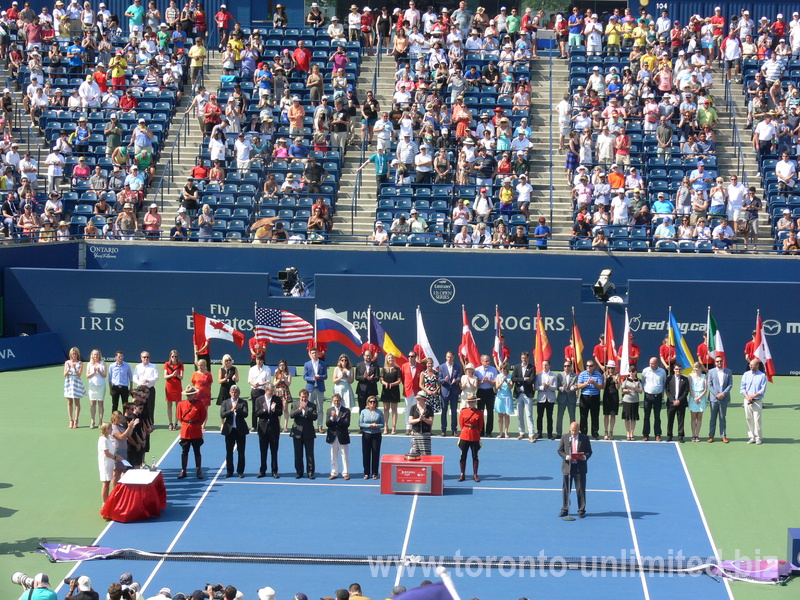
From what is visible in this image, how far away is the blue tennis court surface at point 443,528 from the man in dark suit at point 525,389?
0.87 metres

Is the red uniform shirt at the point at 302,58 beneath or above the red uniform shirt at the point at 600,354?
above

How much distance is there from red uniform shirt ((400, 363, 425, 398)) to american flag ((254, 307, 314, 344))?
2.46 meters

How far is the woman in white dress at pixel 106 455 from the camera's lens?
21.3 m

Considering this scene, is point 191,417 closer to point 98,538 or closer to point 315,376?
point 98,538

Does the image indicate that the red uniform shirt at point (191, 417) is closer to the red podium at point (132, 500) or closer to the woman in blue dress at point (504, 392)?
the red podium at point (132, 500)

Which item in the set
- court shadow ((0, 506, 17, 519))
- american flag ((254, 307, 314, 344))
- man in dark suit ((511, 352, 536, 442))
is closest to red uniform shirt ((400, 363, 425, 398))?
man in dark suit ((511, 352, 536, 442))

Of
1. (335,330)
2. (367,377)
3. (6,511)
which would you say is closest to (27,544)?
(6,511)

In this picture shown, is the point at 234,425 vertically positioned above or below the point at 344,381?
below

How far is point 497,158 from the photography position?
36.6 meters

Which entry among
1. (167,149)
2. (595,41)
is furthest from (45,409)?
(595,41)

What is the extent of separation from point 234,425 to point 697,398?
29.2 ft

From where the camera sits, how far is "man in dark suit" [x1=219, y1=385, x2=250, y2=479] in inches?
913

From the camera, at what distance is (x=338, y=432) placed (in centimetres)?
2325

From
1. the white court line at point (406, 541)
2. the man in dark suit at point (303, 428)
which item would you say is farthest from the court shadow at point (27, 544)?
the white court line at point (406, 541)
